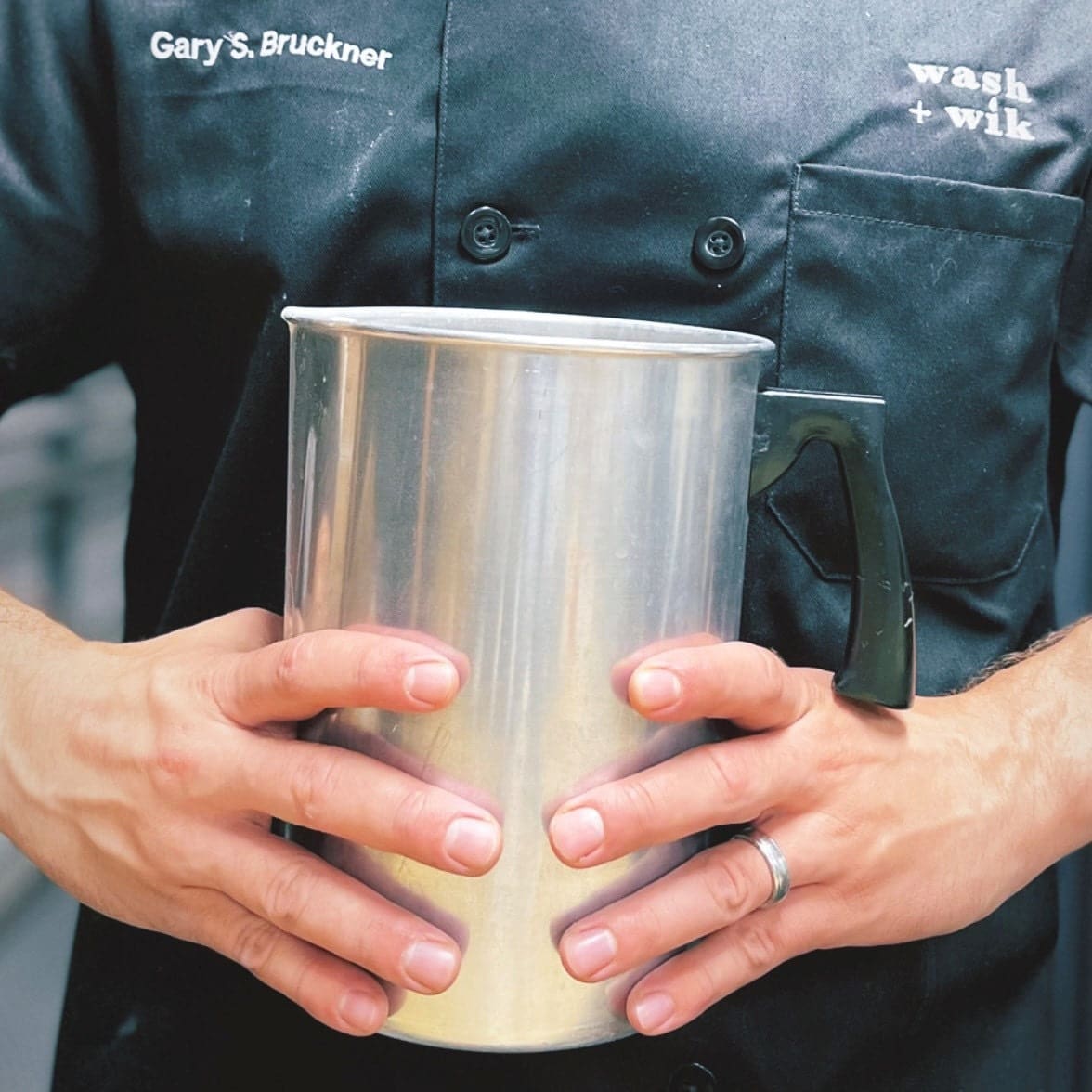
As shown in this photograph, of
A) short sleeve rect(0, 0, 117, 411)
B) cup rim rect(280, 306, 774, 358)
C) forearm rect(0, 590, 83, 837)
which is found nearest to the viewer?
cup rim rect(280, 306, 774, 358)

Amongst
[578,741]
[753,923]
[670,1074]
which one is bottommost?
[670,1074]

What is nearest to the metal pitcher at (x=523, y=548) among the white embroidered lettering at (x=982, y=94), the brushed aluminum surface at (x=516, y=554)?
the brushed aluminum surface at (x=516, y=554)

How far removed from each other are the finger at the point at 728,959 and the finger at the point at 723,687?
0.10m

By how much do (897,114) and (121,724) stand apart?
0.53 metres

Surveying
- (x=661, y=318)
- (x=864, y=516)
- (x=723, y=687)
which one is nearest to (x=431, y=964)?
(x=723, y=687)

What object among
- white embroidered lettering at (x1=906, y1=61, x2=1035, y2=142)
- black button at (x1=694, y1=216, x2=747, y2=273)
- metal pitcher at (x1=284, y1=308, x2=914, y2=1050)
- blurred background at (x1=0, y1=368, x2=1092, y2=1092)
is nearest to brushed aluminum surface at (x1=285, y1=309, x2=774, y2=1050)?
metal pitcher at (x1=284, y1=308, x2=914, y2=1050)

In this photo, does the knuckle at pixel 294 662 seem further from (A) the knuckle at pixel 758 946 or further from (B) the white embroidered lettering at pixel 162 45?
(B) the white embroidered lettering at pixel 162 45

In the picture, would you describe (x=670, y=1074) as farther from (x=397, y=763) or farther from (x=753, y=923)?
(x=397, y=763)

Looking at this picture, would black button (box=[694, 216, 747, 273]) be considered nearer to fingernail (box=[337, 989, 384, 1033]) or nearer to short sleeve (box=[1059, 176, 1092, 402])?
short sleeve (box=[1059, 176, 1092, 402])

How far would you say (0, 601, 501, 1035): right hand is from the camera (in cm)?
52

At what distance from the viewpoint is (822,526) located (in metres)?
0.76

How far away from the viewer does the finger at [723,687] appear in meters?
0.52

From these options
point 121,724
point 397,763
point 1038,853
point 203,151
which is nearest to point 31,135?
point 203,151

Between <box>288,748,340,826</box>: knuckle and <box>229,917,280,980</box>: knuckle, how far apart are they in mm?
95
